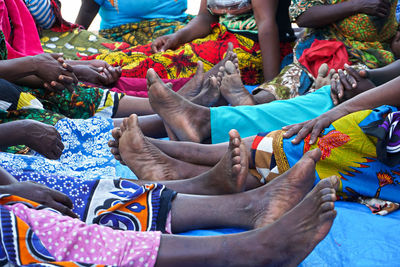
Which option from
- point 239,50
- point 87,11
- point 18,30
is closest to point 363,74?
point 239,50

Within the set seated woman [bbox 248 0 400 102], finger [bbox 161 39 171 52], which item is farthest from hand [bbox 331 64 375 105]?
finger [bbox 161 39 171 52]

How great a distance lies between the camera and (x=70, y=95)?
250cm

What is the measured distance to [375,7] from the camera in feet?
9.00

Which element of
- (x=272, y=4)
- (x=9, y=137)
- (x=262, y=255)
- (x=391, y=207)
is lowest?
(x=391, y=207)

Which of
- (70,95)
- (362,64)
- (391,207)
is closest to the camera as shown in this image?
(391,207)

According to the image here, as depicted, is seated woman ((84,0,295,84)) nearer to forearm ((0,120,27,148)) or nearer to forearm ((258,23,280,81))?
forearm ((258,23,280,81))

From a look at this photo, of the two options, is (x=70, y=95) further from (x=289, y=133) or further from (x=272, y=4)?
(x=272, y=4)

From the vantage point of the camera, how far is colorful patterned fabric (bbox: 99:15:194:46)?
13.2 ft

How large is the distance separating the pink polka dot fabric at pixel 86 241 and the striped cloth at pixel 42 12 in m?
2.67

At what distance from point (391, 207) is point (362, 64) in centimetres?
142

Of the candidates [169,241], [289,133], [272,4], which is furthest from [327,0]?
[169,241]

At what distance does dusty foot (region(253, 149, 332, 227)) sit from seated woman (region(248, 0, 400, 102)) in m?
1.39

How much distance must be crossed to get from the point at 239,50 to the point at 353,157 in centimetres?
191

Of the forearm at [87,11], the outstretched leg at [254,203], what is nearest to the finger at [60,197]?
the outstretched leg at [254,203]
